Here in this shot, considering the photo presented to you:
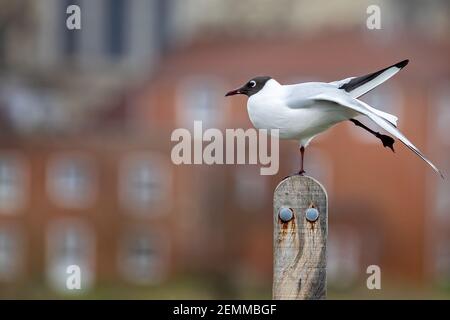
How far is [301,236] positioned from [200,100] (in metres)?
20.7

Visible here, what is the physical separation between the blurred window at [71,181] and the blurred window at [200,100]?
1.86 meters

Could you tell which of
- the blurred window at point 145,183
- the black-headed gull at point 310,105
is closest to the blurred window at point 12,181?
the blurred window at point 145,183

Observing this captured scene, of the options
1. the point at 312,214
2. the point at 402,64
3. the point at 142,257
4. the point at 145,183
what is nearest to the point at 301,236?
the point at 312,214

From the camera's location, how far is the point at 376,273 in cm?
432

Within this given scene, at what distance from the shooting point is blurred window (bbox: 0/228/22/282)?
23125 mm

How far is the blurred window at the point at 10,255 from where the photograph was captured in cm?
2312

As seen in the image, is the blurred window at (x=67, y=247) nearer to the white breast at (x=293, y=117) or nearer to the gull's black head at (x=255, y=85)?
the gull's black head at (x=255, y=85)

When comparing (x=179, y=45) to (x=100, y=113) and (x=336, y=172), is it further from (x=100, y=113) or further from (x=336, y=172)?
(x=336, y=172)

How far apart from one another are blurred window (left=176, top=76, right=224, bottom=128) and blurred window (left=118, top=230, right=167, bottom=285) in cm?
226

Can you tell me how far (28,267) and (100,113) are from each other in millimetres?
4514

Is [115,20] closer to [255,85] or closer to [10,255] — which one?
[10,255]

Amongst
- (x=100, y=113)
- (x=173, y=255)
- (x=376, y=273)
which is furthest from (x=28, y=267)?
(x=376, y=273)

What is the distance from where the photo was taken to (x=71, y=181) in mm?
23234

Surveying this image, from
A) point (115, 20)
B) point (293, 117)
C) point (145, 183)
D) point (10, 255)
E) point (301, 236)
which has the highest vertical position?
point (115, 20)
